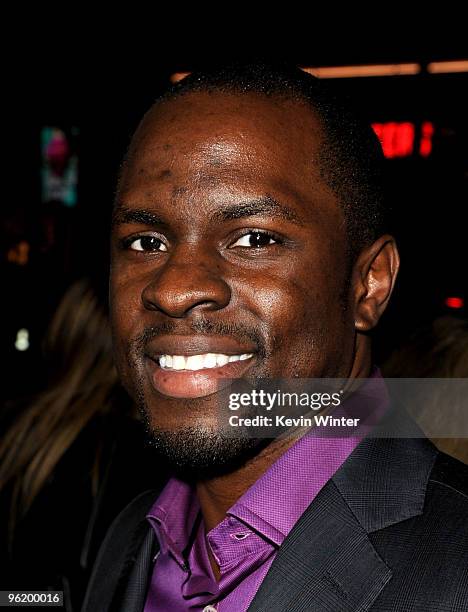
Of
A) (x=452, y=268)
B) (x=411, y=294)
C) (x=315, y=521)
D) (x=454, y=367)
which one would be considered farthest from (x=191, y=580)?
(x=452, y=268)

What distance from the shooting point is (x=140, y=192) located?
143 centimetres

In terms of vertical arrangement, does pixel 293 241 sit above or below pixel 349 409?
above

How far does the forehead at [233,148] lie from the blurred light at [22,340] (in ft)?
15.2

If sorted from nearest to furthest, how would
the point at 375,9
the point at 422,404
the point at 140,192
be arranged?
1. the point at 140,192
2. the point at 422,404
3. the point at 375,9

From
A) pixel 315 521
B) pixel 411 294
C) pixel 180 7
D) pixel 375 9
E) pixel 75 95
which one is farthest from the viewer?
pixel 75 95

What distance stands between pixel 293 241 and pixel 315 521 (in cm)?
52

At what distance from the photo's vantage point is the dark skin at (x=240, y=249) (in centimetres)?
134

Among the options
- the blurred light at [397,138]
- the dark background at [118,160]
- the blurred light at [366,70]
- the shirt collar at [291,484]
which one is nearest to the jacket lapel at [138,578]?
the shirt collar at [291,484]

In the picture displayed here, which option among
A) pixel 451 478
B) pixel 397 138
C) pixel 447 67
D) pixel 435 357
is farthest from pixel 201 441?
pixel 447 67

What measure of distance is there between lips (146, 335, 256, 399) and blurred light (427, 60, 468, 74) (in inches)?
180

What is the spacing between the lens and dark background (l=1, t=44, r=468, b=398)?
191 inches

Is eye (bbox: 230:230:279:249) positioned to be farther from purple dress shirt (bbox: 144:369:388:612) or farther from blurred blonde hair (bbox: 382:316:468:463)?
blurred blonde hair (bbox: 382:316:468:463)

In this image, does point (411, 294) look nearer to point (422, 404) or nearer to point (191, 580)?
point (422, 404)

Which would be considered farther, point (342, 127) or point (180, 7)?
point (180, 7)
